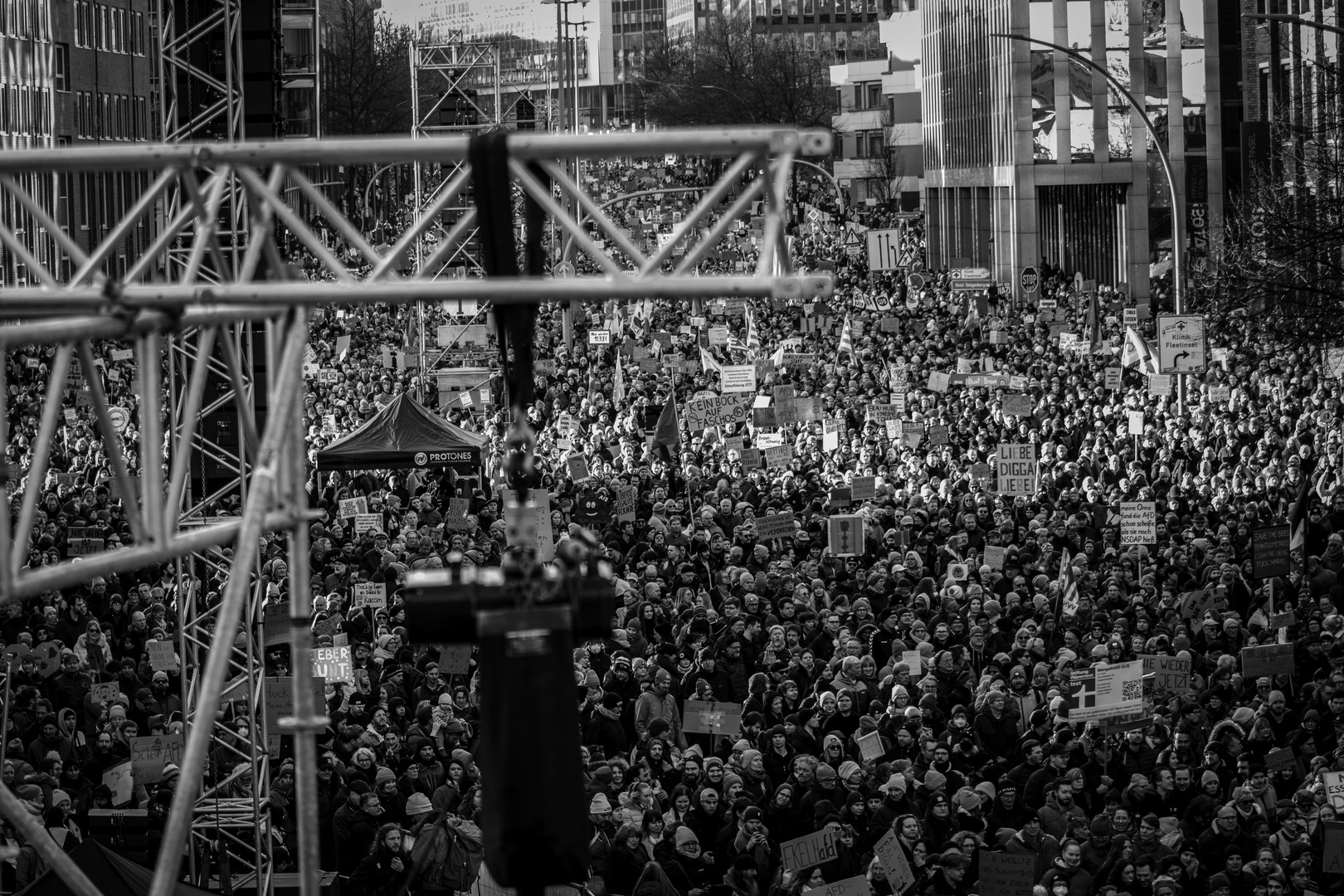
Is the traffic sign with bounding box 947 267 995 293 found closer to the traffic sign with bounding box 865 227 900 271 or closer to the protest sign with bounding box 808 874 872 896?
the traffic sign with bounding box 865 227 900 271

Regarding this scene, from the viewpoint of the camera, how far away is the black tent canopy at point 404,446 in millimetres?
23734

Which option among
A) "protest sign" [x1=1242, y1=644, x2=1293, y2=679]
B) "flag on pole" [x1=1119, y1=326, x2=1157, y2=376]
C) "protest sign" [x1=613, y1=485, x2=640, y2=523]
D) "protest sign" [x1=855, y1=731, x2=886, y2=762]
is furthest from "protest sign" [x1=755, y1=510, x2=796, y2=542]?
"flag on pole" [x1=1119, y1=326, x2=1157, y2=376]

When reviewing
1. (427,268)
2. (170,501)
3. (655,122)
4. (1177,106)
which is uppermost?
(655,122)

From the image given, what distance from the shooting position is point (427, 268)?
271 inches

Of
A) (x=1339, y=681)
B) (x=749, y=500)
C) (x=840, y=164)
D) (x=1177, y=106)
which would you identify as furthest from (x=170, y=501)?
(x=840, y=164)

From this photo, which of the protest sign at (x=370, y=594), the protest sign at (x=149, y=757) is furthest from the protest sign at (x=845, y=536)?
the protest sign at (x=149, y=757)

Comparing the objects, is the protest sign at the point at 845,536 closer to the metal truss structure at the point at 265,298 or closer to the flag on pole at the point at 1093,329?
Result: the metal truss structure at the point at 265,298

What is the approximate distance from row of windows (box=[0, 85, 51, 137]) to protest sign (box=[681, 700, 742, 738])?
42781 millimetres

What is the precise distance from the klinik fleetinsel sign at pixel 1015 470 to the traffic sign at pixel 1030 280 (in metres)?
30.8

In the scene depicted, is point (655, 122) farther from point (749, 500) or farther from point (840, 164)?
point (749, 500)

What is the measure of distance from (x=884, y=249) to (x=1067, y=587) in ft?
85.1

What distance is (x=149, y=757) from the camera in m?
14.1

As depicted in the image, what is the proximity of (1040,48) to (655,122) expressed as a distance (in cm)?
6989

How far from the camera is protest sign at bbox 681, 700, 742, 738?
1471 cm
